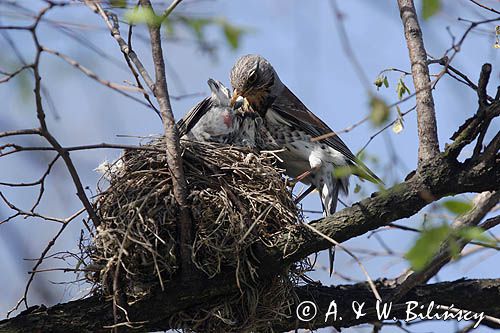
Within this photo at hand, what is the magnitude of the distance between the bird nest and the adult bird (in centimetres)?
100

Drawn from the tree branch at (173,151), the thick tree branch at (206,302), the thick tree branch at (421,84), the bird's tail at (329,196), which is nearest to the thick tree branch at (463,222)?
the thick tree branch at (206,302)

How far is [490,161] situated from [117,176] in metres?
2.29

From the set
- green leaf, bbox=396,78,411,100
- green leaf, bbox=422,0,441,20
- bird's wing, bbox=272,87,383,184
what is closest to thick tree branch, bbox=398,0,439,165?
green leaf, bbox=396,78,411,100

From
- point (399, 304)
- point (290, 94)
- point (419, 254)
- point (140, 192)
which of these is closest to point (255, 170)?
point (140, 192)

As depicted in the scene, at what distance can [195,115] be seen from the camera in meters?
6.17

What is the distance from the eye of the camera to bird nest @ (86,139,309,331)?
459cm

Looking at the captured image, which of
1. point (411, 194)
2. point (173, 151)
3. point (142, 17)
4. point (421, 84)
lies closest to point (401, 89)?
point (421, 84)

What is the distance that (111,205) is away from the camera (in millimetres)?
4875

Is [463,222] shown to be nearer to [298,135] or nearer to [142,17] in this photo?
[142,17]

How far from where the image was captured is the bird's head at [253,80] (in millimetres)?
6543

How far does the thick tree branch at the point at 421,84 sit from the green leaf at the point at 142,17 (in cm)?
158

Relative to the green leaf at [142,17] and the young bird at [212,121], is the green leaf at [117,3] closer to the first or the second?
the green leaf at [142,17]

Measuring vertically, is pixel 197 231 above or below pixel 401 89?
below

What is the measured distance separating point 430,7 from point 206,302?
2423 millimetres
